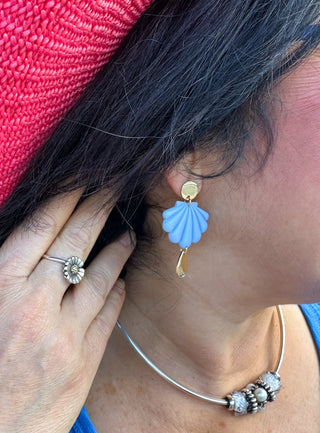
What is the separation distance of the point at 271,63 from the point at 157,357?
2.30 ft

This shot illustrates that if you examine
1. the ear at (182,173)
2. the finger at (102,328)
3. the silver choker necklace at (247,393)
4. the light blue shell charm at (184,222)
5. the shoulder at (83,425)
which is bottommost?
the shoulder at (83,425)

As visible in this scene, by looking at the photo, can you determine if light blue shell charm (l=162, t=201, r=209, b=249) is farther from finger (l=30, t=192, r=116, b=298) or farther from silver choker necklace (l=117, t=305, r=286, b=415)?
silver choker necklace (l=117, t=305, r=286, b=415)

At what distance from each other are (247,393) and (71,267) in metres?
0.55

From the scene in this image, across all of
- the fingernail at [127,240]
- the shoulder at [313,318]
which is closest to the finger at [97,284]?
the fingernail at [127,240]

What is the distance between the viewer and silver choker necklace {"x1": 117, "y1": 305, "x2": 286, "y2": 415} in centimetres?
120

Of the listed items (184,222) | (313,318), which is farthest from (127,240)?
(313,318)

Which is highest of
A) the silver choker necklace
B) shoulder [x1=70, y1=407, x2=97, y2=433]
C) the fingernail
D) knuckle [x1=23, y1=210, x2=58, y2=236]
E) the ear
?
the ear

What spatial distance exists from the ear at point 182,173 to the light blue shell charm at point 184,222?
35 mm

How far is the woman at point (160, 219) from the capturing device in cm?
88

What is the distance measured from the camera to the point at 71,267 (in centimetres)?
102

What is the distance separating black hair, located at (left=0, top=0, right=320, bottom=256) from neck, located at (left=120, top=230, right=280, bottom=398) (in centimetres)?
24

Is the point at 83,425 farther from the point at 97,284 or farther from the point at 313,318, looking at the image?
the point at 313,318

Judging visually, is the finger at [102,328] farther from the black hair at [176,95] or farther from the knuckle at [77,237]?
the black hair at [176,95]

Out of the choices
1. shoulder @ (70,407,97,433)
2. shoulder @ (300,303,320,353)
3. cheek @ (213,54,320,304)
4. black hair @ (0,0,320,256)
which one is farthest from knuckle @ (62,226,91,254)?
shoulder @ (300,303,320,353)
